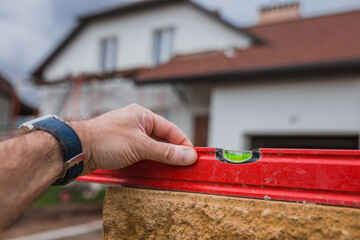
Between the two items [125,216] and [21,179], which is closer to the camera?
[21,179]

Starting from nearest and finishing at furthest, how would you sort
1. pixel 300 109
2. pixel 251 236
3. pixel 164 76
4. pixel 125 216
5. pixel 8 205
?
pixel 8 205 < pixel 251 236 < pixel 125 216 < pixel 300 109 < pixel 164 76

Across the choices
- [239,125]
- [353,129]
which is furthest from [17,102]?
[353,129]

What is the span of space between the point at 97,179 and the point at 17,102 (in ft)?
42.6

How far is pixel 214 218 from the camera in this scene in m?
1.12

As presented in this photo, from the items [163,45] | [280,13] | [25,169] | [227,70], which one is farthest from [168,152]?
[280,13]

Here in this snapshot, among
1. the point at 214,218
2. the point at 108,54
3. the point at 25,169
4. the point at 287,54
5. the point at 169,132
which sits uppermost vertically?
the point at 108,54

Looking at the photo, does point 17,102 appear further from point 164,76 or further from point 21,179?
point 21,179

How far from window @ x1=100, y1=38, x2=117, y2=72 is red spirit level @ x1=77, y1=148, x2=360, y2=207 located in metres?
10.6

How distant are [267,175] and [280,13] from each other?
1136 cm

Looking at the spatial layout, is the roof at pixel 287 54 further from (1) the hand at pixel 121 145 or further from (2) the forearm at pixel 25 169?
(2) the forearm at pixel 25 169

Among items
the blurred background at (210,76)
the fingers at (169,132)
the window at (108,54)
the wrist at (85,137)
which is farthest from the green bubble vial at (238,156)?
the window at (108,54)

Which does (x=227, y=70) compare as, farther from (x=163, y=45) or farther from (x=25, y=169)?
(x=25, y=169)

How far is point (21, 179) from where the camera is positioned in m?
0.95

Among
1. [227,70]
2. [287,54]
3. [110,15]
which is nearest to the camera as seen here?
[227,70]
